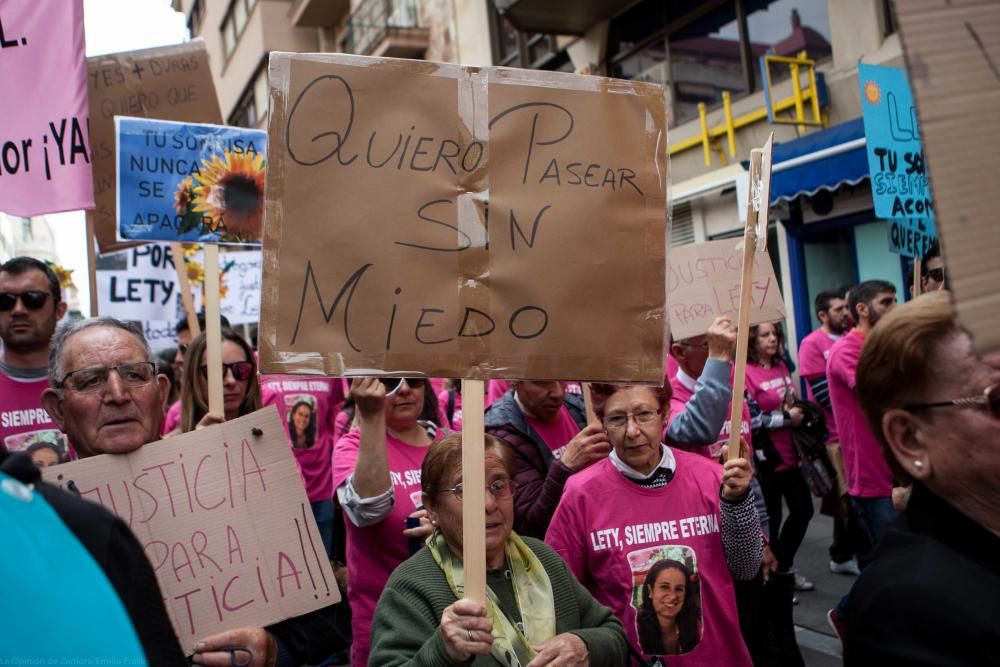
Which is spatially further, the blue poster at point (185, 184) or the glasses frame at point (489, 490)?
the blue poster at point (185, 184)

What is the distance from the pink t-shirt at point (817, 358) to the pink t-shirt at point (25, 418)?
16.2 ft

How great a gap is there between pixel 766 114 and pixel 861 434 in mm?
A: 6681

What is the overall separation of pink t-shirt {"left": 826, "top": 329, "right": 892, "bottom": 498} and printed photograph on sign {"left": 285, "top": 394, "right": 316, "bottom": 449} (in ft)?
9.79

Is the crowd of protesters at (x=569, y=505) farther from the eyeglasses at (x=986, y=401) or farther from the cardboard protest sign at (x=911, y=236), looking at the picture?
the cardboard protest sign at (x=911, y=236)

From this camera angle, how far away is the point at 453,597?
2232 millimetres

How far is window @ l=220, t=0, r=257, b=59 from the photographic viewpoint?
1057 inches

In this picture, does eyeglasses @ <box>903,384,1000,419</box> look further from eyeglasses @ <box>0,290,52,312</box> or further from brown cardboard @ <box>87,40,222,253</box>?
brown cardboard @ <box>87,40,222,253</box>

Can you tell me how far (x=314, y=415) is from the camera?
16.4 feet

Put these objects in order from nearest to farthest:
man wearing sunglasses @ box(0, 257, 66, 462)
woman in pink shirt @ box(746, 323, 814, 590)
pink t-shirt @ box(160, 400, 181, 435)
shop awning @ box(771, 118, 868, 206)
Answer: man wearing sunglasses @ box(0, 257, 66, 462), pink t-shirt @ box(160, 400, 181, 435), woman in pink shirt @ box(746, 323, 814, 590), shop awning @ box(771, 118, 868, 206)

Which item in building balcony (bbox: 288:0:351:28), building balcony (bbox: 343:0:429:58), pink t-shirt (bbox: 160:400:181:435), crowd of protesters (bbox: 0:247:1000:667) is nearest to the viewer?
crowd of protesters (bbox: 0:247:1000:667)

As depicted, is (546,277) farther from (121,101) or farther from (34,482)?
(121,101)

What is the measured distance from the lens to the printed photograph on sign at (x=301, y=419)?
16.1 feet

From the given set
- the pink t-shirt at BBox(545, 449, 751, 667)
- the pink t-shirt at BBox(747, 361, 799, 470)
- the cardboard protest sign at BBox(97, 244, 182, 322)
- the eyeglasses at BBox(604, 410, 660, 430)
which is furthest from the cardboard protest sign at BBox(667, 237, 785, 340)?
the cardboard protest sign at BBox(97, 244, 182, 322)

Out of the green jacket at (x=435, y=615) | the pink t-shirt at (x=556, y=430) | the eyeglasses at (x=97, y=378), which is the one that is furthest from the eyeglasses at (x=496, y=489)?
the pink t-shirt at (x=556, y=430)
